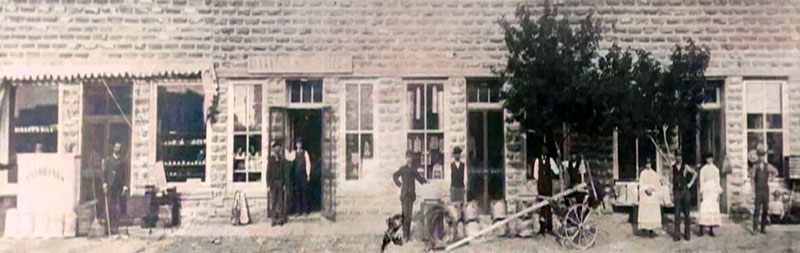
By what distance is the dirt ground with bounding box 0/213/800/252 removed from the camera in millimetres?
3471

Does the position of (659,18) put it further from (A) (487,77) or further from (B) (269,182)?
(B) (269,182)

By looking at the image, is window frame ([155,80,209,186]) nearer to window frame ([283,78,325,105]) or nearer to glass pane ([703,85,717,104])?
window frame ([283,78,325,105])

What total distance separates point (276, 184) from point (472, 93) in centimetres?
179

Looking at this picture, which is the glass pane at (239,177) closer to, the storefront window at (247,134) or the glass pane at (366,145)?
the storefront window at (247,134)

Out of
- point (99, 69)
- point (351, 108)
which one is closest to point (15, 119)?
point (99, 69)

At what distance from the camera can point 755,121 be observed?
11.7 feet

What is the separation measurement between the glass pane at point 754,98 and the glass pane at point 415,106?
2753 mm

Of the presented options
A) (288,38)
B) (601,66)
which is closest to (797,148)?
(601,66)

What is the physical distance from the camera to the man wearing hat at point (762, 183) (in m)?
3.57

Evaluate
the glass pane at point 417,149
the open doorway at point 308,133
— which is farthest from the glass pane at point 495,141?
the open doorway at point 308,133

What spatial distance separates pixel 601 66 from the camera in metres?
3.42

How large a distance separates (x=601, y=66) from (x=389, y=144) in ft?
6.00

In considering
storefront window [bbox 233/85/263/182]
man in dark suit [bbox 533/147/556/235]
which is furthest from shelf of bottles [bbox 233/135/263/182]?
man in dark suit [bbox 533/147/556/235]

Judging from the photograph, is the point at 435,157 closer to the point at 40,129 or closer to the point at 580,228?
the point at 580,228
